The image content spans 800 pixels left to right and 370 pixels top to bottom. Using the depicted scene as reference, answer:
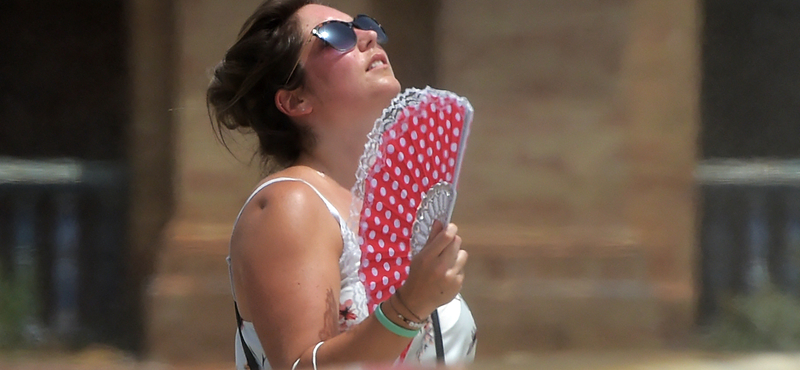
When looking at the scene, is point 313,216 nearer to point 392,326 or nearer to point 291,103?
point 392,326

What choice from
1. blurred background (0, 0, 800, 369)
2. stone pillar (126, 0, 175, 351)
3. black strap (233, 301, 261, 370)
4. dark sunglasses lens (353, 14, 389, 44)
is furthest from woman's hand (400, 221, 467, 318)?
stone pillar (126, 0, 175, 351)

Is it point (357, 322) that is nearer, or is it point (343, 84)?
point (357, 322)

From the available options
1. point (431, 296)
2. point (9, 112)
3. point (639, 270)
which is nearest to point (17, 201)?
point (9, 112)

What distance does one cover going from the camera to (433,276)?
1.51 metres

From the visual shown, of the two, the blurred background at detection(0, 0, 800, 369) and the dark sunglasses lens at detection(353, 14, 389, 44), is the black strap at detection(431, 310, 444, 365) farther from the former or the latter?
the blurred background at detection(0, 0, 800, 369)

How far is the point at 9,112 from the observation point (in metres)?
4.62

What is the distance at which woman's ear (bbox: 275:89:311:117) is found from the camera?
6.53ft

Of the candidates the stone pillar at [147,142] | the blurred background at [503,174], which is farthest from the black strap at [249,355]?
the stone pillar at [147,142]

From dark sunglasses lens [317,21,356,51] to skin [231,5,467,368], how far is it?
0.02 m

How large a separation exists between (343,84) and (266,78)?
0.20m

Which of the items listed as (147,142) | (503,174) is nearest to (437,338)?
(503,174)

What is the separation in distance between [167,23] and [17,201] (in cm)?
137

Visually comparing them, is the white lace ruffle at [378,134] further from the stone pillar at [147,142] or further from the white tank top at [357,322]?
the stone pillar at [147,142]

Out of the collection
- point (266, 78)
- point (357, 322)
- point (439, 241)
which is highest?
point (266, 78)
